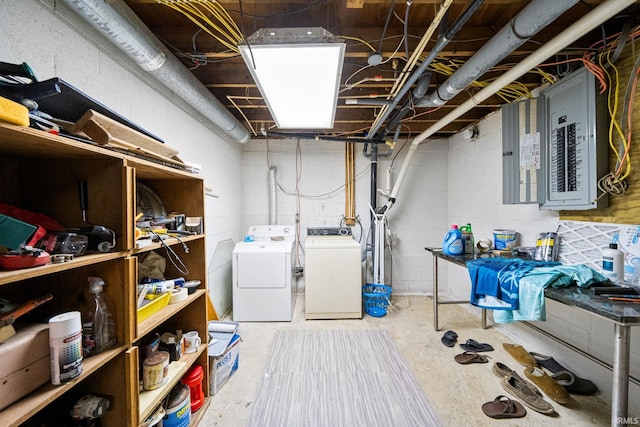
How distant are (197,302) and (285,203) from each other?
217cm

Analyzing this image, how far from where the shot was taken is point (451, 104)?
2592mm

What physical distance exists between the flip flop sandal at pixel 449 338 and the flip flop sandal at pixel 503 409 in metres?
0.66

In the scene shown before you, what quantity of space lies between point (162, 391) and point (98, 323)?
1.61ft

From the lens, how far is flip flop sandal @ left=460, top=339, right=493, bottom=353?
2.15 meters

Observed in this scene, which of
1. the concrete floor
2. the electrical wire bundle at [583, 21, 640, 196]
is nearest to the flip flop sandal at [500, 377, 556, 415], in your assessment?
the concrete floor

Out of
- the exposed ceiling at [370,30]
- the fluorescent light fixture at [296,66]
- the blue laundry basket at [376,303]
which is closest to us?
the fluorescent light fixture at [296,66]

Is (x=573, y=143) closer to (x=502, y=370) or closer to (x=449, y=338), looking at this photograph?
(x=502, y=370)

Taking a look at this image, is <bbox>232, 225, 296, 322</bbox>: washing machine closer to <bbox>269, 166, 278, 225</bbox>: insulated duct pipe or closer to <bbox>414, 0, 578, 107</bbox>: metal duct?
<bbox>269, 166, 278, 225</bbox>: insulated duct pipe

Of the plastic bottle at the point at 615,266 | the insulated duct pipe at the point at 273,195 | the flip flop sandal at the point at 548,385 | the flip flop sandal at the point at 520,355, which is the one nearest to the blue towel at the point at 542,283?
the plastic bottle at the point at 615,266

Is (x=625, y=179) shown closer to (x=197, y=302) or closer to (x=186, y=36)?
(x=197, y=302)

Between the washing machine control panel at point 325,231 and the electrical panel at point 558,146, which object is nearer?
the electrical panel at point 558,146

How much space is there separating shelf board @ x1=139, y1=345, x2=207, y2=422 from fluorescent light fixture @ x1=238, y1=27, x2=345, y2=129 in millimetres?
1709

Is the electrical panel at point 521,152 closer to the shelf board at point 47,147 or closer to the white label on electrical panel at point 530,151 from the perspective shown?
the white label on electrical panel at point 530,151

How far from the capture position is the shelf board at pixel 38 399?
64 cm
